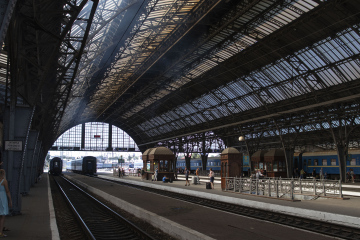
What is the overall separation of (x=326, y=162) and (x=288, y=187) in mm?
24035

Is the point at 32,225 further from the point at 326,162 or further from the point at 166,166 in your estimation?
the point at 326,162

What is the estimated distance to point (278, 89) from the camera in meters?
38.0

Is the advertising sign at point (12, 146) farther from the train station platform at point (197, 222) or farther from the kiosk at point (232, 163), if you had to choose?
the kiosk at point (232, 163)

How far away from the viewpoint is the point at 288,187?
1908 cm

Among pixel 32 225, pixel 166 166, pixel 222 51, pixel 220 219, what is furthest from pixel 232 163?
pixel 32 225

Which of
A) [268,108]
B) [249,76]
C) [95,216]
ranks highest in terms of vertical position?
[249,76]

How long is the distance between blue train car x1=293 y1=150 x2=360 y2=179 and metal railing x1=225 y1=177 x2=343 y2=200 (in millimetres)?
18309

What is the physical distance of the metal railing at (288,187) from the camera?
18.9m

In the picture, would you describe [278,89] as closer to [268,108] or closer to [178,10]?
[268,108]

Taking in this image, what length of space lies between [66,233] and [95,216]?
4.01 meters

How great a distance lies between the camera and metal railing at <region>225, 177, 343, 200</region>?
62.0 ft

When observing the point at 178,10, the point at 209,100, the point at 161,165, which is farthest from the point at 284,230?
the point at 209,100

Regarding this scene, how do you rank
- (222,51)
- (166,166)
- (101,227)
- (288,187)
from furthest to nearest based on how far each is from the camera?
(166,166)
(222,51)
(288,187)
(101,227)

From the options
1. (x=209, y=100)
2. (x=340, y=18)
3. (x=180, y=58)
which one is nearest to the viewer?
(x=340, y=18)
